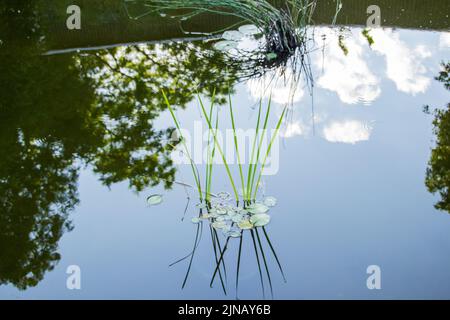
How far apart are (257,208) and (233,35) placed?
196 cm

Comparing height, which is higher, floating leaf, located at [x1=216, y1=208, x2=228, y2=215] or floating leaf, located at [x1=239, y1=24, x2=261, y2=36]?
floating leaf, located at [x1=239, y1=24, x2=261, y2=36]

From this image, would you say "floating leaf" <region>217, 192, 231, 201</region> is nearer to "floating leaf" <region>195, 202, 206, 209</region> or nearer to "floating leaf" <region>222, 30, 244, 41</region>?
"floating leaf" <region>195, 202, 206, 209</region>

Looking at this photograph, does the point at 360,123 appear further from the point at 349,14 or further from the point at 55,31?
the point at 55,31

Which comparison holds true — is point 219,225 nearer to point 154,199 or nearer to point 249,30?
point 154,199

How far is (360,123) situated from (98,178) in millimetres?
1378

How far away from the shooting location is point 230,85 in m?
3.39

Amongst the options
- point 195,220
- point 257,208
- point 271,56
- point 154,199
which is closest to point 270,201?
point 257,208

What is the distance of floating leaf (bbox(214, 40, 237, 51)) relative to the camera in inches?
151

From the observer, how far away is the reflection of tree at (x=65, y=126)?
2.36m

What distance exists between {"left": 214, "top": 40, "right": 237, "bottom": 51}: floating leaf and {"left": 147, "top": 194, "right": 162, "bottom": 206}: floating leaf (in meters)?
1.64

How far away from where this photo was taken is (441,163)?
2627 millimetres

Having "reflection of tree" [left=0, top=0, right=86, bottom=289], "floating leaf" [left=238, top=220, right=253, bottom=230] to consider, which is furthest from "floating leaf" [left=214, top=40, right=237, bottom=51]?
"floating leaf" [left=238, top=220, right=253, bottom=230]

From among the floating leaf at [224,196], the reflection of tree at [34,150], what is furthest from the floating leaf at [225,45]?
the floating leaf at [224,196]

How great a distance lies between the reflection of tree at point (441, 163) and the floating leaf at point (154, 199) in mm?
1174
